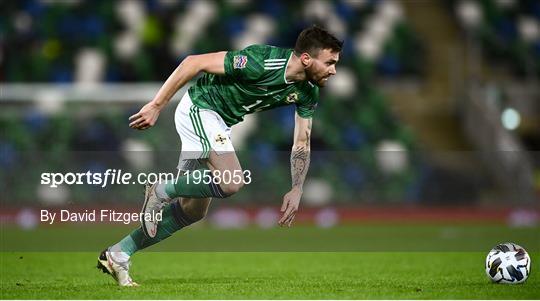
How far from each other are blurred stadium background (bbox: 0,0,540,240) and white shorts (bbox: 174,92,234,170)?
421 cm

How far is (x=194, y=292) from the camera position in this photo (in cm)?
782

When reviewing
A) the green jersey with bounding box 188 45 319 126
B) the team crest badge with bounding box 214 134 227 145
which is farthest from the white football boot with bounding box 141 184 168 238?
the green jersey with bounding box 188 45 319 126

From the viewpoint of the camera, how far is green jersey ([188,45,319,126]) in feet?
26.6

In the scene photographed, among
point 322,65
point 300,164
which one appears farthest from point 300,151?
point 322,65

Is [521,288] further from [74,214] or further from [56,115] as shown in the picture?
[56,115]

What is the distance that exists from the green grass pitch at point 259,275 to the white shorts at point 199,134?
0.79 m

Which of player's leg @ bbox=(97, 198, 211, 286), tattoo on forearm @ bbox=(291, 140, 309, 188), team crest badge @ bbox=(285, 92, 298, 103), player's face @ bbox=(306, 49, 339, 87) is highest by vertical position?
player's face @ bbox=(306, 49, 339, 87)

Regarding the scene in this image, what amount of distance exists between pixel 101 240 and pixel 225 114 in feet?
12.0

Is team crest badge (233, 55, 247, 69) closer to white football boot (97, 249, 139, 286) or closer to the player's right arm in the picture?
the player's right arm

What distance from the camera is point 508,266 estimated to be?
331 inches

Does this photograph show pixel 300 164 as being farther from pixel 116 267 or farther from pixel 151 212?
pixel 116 267

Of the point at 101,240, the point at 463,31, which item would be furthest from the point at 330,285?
the point at 463,31

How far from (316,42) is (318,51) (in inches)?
2.5

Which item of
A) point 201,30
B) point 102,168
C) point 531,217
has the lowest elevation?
point 531,217
